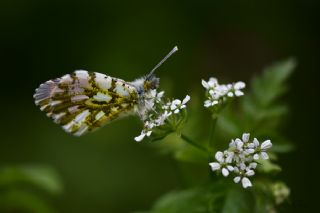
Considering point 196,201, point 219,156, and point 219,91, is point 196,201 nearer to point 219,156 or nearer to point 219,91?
point 219,156

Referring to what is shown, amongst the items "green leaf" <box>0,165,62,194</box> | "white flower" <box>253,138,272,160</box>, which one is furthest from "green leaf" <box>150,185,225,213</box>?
"green leaf" <box>0,165,62,194</box>

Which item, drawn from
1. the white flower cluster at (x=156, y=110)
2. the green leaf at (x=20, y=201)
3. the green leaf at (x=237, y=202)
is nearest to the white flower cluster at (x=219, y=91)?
the white flower cluster at (x=156, y=110)

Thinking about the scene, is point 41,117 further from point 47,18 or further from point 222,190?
Result: point 222,190

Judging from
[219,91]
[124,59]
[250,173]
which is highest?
[124,59]

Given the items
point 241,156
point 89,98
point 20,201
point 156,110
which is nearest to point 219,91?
point 156,110

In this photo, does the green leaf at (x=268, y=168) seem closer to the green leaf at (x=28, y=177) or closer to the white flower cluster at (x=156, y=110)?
the white flower cluster at (x=156, y=110)

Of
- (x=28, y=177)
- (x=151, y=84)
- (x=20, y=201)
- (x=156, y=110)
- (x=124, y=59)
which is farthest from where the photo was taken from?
(x=124, y=59)
